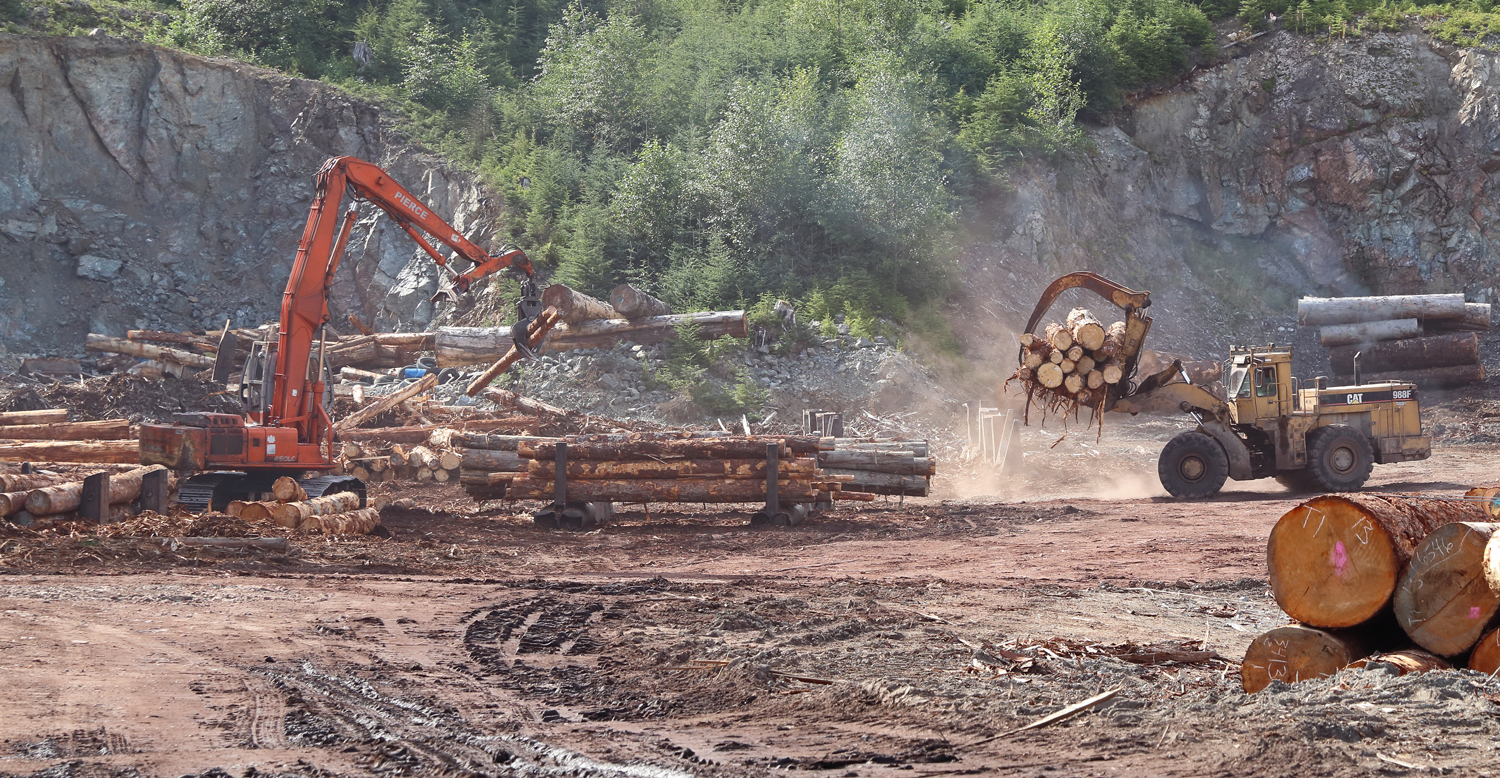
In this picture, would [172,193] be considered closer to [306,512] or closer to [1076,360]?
[306,512]

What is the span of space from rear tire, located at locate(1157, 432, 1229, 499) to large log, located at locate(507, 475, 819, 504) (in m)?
6.40

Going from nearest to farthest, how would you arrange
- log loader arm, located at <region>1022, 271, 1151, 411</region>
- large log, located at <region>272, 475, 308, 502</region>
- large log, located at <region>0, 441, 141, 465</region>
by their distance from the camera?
1. large log, located at <region>272, 475, 308, 502</region>
2. log loader arm, located at <region>1022, 271, 1151, 411</region>
3. large log, located at <region>0, 441, 141, 465</region>

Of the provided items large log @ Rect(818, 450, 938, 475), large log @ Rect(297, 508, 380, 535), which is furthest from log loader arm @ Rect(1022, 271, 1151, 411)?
large log @ Rect(297, 508, 380, 535)

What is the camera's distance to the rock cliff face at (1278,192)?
104 feet

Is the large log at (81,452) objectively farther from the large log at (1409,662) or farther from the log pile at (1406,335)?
the log pile at (1406,335)

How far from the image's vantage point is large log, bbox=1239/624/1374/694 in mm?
5176

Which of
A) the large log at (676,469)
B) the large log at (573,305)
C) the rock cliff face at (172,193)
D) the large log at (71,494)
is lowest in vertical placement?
the large log at (71,494)

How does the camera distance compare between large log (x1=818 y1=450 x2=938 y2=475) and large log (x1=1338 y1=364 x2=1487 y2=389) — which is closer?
large log (x1=818 y1=450 x2=938 y2=475)

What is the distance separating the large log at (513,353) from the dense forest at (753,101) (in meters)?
4.95

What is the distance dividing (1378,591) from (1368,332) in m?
24.8

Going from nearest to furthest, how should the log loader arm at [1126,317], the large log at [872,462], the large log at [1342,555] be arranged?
1. the large log at [1342,555]
2. the log loader arm at [1126,317]
3. the large log at [872,462]

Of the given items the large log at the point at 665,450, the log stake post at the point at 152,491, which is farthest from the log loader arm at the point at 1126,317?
the log stake post at the point at 152,491

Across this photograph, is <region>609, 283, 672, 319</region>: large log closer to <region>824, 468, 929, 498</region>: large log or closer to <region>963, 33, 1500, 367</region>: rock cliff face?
<region>824, 468, 929, 498</region>: large log

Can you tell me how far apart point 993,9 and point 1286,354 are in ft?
76.3
